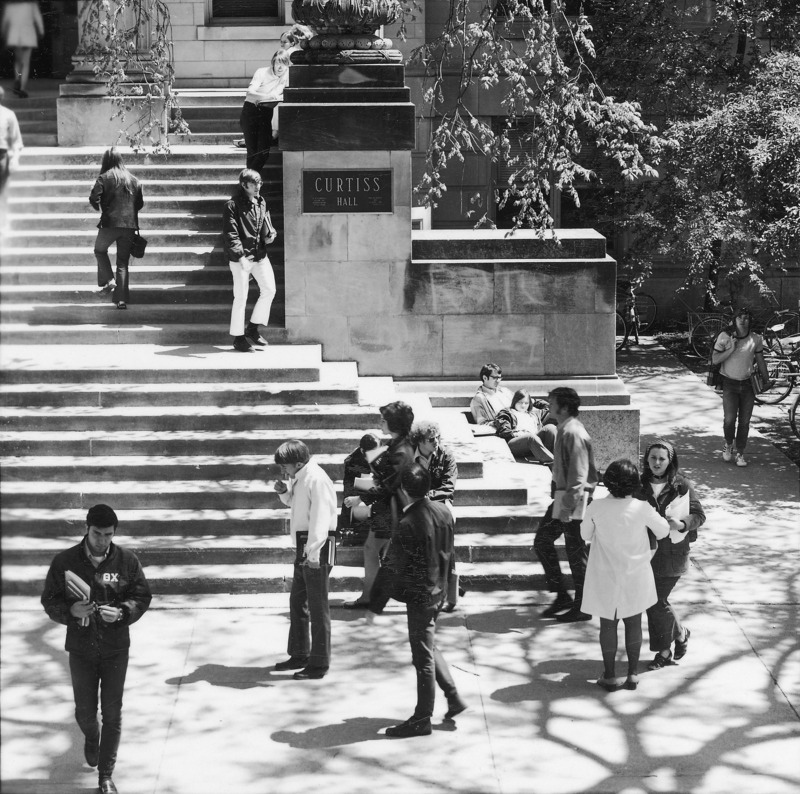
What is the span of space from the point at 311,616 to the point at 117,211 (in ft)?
21.8

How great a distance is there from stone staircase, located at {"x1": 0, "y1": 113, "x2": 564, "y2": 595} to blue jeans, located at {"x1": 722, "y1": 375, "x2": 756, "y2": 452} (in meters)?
3.05

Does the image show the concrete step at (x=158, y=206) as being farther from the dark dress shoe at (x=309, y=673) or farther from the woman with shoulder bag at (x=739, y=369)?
the dark dress shoe at (x=309, y=673)

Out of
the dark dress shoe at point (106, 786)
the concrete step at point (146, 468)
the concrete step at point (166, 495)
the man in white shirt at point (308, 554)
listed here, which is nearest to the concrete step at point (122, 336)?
the concrete step at point (146, 468)

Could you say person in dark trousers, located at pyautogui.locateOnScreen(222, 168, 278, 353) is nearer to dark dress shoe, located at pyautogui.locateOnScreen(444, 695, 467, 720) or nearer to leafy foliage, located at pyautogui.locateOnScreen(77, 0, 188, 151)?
leafy foliage, located at pyautogui.locateOnScreen(77, 0, 188, 151)

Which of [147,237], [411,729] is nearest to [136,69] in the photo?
[147,237]

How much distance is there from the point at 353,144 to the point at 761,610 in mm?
6210

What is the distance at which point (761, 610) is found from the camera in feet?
33.3

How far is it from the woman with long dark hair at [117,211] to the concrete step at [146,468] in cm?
309

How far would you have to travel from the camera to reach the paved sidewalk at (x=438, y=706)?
293 inches

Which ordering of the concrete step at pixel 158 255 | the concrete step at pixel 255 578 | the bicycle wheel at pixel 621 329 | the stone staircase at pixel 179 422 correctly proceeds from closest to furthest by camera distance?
the concrete step at pixel 255 578, the stone staircase at pixel 179 422, the concrete step at pixel 158 255, the bicycle wheel at pixel 621 329

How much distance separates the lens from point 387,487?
9.14m

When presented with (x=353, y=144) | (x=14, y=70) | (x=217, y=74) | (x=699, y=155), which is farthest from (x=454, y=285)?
(x=14, y=70)

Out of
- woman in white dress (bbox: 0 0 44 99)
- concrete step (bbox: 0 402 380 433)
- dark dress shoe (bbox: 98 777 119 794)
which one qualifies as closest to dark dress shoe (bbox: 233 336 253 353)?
concrete step (bbox: 0 402 380 433)

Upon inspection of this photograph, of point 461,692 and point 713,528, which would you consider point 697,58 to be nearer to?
point 713,528
